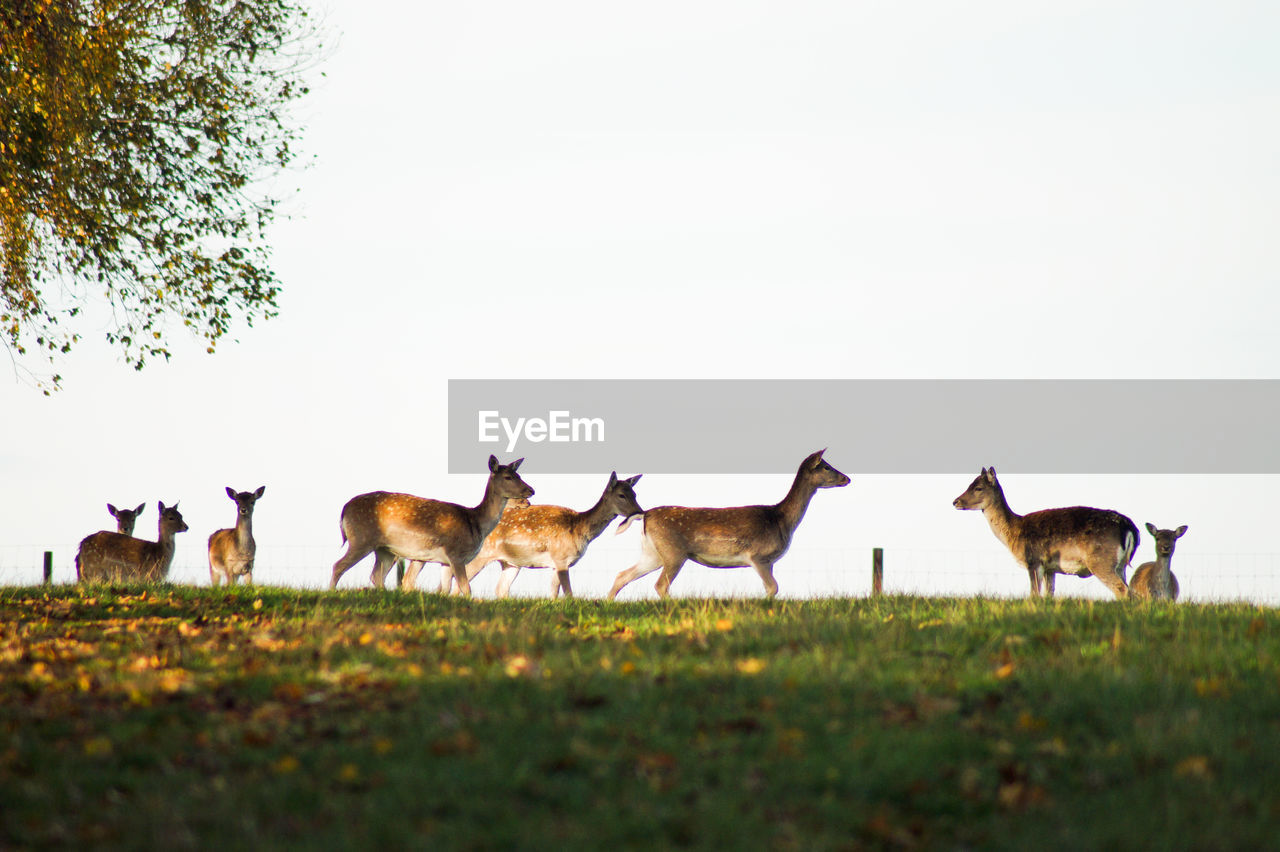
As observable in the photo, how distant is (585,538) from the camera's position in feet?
67.1

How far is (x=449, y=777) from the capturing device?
622 cm

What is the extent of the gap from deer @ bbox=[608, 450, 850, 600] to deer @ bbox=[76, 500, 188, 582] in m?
7.75

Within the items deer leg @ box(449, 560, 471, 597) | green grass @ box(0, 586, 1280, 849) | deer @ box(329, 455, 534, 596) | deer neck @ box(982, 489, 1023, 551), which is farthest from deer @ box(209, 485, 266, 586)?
deer neck @ box(982, 489, 1023, 551)

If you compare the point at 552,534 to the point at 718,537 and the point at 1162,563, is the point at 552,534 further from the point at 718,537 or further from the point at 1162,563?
the point at 1162,563

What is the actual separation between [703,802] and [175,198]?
15116 mm

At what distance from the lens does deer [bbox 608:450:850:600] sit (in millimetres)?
19438

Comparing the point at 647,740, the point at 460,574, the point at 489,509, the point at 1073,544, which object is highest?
the point at 489,509

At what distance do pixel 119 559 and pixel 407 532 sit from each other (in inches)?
214

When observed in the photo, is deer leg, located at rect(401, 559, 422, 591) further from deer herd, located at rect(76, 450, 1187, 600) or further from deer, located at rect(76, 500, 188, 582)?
deer, located at rect(76, 500, 188, 582)

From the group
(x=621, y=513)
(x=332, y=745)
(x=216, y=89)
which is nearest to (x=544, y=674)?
(x=332, y=745)

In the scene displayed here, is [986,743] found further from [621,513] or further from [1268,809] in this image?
[621,513]

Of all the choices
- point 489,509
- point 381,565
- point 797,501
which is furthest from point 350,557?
point 797,501

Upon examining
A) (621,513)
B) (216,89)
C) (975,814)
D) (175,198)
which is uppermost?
(216,89)

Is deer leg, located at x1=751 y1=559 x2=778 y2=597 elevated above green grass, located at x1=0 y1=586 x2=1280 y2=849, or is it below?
above
